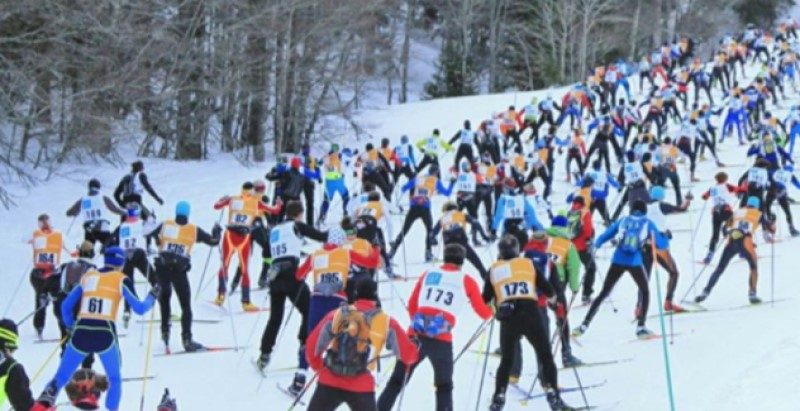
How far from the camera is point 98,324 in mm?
8492

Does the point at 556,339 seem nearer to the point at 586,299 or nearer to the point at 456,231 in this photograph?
the point at 456,231

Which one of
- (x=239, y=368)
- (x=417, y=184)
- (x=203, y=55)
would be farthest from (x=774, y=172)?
(x=203, y=55)

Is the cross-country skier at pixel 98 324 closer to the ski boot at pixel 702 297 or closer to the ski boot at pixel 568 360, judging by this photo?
the ski boot at pixel 568 360

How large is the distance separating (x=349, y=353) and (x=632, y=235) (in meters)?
5.36

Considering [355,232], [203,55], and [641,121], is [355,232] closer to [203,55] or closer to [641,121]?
[641,121]

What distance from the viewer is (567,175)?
77.3 ft

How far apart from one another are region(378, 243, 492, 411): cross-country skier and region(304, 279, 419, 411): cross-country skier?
1.00 m

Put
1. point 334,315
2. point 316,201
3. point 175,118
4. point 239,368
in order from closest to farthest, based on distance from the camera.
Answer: point 334,315 < point 239,368 < point 316,201 < point 175,118

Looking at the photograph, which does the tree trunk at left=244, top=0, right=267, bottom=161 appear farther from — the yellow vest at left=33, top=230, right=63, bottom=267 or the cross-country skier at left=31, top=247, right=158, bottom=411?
the cross-country skier at left=31, top=247, right=158, bottom=411

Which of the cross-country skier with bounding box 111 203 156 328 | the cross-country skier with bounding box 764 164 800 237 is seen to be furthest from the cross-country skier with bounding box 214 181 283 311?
the cross-country skier with bounding box 764 164 800 237

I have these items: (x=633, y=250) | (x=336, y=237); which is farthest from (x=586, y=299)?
(x=336, y=237)

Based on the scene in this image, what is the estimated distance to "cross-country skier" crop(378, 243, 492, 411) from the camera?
766cm

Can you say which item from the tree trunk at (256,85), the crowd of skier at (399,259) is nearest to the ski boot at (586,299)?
the crowd of skier at (399,259)

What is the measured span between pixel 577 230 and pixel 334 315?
6.60 meters
